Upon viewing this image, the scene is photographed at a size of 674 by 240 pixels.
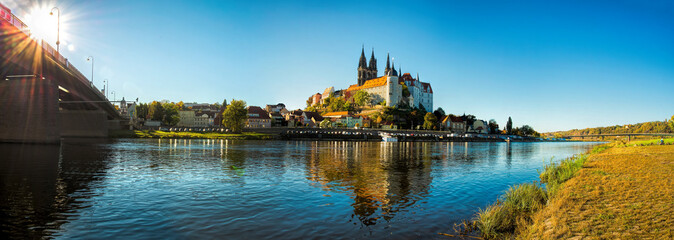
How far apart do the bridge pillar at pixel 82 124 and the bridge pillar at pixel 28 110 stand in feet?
114

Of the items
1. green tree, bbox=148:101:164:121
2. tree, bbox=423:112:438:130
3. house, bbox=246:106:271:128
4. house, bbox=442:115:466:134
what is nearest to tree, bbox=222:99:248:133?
house, bbox=246:106:271:128

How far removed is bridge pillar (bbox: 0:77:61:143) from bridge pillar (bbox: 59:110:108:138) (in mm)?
34838

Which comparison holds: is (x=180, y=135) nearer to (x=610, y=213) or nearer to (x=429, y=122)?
(x=610, y=213)

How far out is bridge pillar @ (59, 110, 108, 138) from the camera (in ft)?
269

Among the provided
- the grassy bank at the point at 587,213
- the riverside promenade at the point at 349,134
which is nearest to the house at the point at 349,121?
the riverside promenade at the point at 349,134

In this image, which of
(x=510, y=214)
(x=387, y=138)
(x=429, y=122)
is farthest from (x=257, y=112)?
(x=510, y=214)

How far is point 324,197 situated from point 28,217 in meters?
10.7

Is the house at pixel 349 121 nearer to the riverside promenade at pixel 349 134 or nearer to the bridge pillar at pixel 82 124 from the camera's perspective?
the riverside promenade at pixel 349 134

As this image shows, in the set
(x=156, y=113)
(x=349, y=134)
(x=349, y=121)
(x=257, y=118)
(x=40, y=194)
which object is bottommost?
(x=40, y=194)

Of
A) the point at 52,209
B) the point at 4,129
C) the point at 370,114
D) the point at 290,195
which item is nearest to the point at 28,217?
the point at 52,209

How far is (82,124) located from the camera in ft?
272

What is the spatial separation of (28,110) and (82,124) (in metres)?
39.9

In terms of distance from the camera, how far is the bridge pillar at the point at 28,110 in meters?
46.0

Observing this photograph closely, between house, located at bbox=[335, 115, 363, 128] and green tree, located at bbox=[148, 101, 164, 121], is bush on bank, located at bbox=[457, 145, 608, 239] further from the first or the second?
house, located at bbox=[335, 115, 363, 128]
